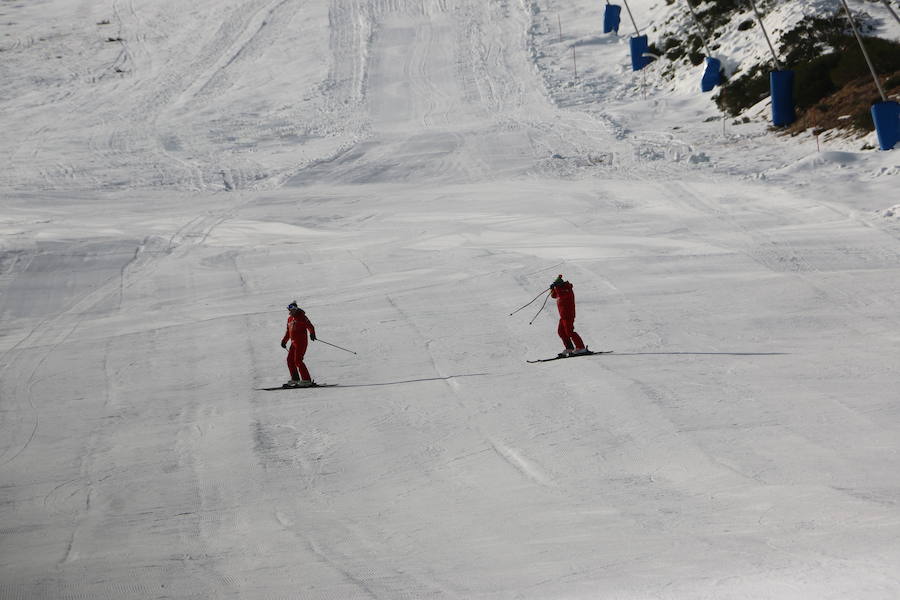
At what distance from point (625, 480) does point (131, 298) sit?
1058cm

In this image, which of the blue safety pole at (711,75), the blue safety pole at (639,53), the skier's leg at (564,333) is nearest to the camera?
the skier's leg at (564,333)

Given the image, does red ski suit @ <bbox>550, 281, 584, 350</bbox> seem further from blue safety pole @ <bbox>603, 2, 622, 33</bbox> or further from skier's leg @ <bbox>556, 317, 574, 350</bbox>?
blue safety pole @ <bbox>603, 2, 622, 33</bbox>

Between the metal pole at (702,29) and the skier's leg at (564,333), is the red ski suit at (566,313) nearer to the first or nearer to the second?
the skier's leg at (564,333)

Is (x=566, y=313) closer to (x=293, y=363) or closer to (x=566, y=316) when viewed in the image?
(x=566, y=316)

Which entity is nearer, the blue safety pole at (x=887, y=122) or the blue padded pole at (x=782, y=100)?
the blue safety pole at (x=887, y=122)

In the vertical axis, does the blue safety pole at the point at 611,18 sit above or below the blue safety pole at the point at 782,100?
above

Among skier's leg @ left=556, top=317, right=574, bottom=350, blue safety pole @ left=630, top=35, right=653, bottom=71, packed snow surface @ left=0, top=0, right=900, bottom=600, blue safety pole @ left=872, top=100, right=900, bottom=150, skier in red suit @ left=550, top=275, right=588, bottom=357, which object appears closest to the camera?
packed snow surface @ left=0, top=0, right=900, bottom=600

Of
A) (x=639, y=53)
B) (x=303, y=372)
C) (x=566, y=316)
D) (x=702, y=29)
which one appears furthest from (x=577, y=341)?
(x=639, y=53)

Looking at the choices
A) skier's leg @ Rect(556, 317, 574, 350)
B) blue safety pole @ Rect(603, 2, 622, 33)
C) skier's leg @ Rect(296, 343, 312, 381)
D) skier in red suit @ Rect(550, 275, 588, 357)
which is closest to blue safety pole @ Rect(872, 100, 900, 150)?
skier in red suit @ Rect(550, 275, 588, 357)

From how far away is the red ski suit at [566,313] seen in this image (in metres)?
12.2

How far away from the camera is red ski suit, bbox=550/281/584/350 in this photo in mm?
12219

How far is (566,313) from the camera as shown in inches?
488

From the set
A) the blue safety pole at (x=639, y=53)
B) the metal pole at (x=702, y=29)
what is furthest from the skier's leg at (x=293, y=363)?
the blue safety pole at (x=639, y=53)

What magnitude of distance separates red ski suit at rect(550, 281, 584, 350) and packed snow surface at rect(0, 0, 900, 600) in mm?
382
